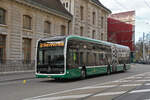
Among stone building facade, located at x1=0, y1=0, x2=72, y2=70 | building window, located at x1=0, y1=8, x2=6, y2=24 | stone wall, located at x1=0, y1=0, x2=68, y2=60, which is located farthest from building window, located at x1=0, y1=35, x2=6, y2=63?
building window, located at x1=0, y1=8, x2=6, y2=24

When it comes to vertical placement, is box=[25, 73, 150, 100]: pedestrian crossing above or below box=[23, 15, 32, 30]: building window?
below

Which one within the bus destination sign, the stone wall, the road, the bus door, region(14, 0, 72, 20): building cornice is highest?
region(14, 0, 72, 20): building cornice

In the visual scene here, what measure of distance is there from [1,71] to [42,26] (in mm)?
10000

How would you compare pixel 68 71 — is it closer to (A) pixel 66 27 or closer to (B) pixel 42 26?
(B) pixel 42 26

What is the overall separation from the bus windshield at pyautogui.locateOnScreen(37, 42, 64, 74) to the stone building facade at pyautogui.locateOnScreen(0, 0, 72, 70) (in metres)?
8.71

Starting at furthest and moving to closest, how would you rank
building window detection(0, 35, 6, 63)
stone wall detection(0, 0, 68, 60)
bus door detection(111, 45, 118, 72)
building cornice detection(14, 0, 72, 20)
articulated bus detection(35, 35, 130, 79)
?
building cornice detection(14, 0, 72, 20)
stone wall detection(0, 0, 68, 60)
building window detection(0, 35, 6, 63)
bus door detection(111, 45, 118, 72)
articulated bus detection(35, 35, 130, 79)

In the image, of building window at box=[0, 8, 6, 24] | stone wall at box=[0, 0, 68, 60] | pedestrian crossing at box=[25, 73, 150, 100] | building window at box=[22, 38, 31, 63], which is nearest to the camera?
pedestrian crossing at box=[25, 73, 150, 100]

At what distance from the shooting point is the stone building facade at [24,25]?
24.1 m

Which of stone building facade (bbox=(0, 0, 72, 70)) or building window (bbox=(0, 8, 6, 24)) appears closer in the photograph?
building window (bbox=(0, 8, 6, 24))

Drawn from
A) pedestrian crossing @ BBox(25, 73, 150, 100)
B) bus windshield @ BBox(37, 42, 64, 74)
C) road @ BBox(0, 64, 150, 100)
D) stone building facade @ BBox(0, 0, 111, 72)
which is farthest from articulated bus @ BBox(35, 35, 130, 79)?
stone building facade @ BBox(0, 0, 111, 72)

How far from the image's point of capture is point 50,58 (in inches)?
582

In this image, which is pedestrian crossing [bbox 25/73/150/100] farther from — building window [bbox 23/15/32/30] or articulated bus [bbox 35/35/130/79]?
building window [bbox 23/15/32/30]

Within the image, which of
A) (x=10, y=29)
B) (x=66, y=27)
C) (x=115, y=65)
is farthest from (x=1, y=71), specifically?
(x=66, y=27)

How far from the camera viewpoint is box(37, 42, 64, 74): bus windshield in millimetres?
14477
